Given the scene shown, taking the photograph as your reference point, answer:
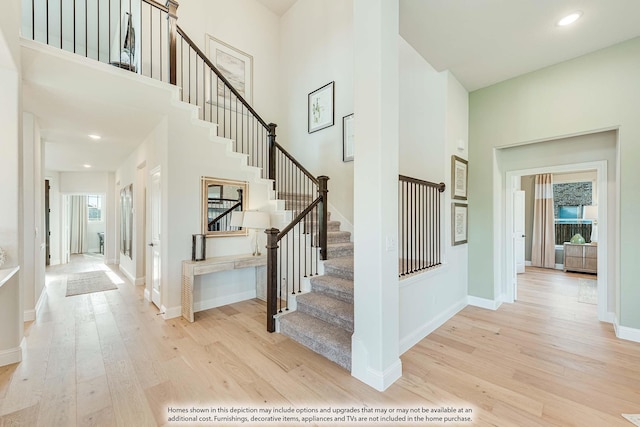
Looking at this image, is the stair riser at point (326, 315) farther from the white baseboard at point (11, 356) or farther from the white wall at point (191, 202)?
the white baseboard at point (11, 356)

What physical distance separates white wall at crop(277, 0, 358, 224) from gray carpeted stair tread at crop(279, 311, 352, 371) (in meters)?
2.02

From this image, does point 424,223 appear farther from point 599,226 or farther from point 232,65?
point 232,65

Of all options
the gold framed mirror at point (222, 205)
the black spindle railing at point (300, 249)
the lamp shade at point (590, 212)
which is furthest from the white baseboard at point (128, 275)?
the lamp shade at point (590, 212)

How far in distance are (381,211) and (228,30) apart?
5257mm

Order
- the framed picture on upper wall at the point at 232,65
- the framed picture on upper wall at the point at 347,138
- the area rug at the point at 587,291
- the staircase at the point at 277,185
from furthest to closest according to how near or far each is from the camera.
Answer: the framed picture on upper wall at the point at 232,65 → the framed picture on upper wall at the point at 347,138 → the area rug at the point at 587,291 → the staircase at the point at 277,185

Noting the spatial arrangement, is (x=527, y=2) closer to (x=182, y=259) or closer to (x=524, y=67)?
(x=524, y=67)

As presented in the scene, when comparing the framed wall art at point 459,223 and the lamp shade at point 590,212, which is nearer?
the framed wall art at point 459,223

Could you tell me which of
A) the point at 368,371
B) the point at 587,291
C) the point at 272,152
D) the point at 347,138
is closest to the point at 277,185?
the point at 272,152

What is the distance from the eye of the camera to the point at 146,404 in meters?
1.94

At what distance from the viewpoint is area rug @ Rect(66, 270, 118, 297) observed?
4836mm

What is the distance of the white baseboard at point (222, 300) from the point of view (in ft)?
12.5

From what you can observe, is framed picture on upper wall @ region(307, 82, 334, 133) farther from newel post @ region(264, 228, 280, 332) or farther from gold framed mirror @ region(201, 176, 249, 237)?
newel post @ region(264, 228, 280, 332)

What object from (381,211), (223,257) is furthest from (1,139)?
(381,211)

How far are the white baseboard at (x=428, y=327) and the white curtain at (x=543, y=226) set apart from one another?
4348mm
